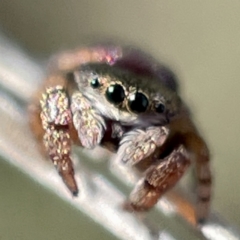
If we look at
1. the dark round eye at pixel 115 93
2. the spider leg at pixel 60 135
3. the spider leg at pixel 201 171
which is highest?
the spider leg at pixel 201 171

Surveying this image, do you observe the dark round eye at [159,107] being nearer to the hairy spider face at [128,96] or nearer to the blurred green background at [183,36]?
the hairy spider face at [128,96]

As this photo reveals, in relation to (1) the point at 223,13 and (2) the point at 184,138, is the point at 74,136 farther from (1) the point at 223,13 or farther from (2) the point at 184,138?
(1) the point at 223,13

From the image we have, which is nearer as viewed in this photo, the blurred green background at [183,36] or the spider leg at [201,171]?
the spider leg at [201,171]

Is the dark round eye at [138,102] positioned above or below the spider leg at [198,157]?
below

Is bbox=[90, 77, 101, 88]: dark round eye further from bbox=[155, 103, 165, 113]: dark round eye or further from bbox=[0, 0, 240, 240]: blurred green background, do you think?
bbox=[0, 0, 240, 240]: blurred green background

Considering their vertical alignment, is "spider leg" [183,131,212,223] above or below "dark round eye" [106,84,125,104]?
above

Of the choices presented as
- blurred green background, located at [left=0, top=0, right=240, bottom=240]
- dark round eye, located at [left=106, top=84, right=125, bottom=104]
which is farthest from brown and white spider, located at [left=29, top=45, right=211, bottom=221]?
blurred green background, located at [left=0, top=0, right=240, bottom=240]

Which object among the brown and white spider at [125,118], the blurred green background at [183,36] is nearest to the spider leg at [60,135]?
the brown and white spider at [125,118]
